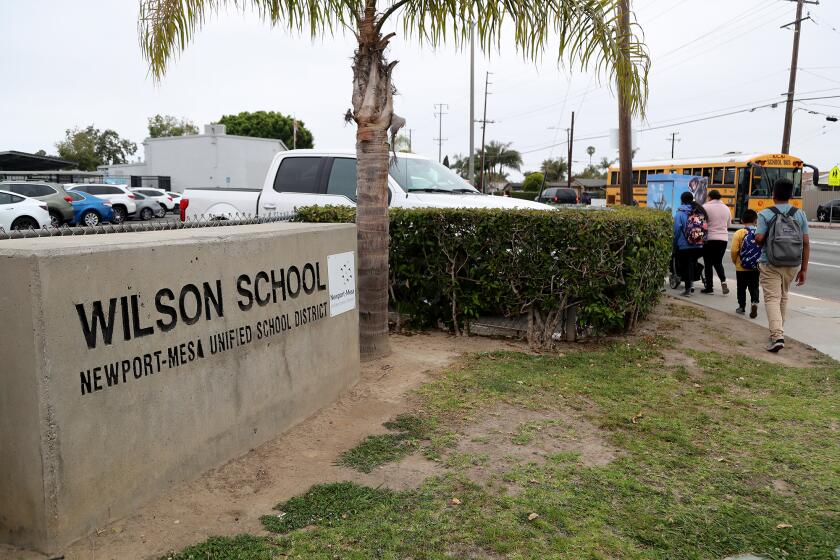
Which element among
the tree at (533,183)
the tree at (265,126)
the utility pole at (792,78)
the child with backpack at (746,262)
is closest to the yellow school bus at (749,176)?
the utility pole at (792,78)

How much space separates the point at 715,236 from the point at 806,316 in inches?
68.5

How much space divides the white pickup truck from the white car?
45.2 feet

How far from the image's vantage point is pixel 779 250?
726 cm

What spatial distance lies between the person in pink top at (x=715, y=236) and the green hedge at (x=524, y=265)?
322cm

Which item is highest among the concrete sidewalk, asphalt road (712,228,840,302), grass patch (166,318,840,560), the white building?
the white building

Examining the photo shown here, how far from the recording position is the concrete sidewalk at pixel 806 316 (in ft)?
25.9

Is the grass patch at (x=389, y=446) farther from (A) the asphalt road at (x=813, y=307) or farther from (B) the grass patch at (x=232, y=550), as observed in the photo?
(A) the asphalt road at (x=813, y=307)

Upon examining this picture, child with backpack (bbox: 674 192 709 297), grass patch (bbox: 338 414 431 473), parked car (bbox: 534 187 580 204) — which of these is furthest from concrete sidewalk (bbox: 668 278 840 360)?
parked car (bbox: 534 187 580 204)

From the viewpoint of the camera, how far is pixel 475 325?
762 centimetres

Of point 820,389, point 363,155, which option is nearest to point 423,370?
point 363,155

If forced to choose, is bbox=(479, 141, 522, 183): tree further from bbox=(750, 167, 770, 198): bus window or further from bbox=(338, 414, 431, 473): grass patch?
bbox=(338, 414, 431, 473): grass patch

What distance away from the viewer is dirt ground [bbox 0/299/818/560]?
11.0ft

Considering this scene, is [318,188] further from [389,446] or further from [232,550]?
[232,550]

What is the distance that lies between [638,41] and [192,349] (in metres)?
4.71
